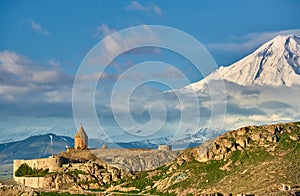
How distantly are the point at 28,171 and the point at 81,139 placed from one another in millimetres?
20592

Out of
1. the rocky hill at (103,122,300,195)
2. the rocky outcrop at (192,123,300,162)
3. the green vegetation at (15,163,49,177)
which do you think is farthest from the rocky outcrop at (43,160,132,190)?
the rocky outcrop at (192,123,300,162)

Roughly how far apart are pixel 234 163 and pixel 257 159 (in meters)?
4.47

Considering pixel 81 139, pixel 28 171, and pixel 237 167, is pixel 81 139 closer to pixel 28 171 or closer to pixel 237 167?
pixel 28 171

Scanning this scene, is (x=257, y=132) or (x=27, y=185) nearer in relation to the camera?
(x=257, y=132)

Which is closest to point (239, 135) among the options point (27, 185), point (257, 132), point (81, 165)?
point (257, 132)

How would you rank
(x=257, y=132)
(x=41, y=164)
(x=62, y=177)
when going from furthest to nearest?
1. (x=41, y=164)
2. (x=62, y=177)
3. (x=257, y=132)

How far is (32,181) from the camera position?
5763 inches

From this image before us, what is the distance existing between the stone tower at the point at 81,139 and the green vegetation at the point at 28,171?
56.0ft

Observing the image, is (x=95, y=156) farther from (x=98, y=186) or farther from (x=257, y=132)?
(x=257, y=132)

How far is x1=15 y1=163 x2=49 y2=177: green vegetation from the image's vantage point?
150m

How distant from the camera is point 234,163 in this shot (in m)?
123

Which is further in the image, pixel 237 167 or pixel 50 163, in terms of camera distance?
pixel 50 163

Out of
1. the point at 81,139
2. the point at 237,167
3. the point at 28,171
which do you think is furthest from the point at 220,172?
the point at 81,139

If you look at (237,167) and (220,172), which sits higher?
(237,167)
